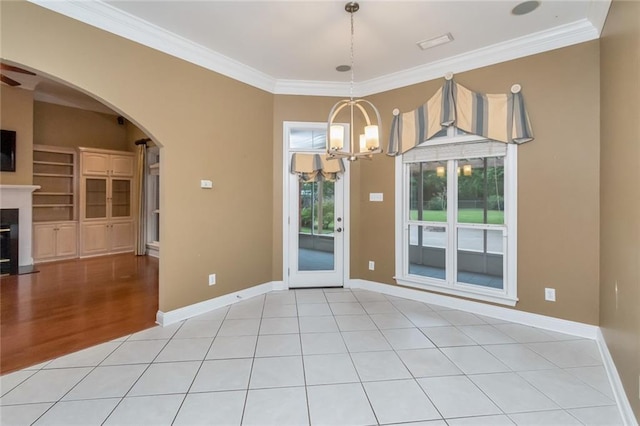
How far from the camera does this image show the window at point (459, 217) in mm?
3529

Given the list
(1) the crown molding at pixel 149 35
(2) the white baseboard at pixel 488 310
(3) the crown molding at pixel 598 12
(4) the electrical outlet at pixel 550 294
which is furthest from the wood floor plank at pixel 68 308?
(3) the crown molding at pixel 598 12

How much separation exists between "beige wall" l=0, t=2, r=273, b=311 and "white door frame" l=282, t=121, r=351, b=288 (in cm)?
23

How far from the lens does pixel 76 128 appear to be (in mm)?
6840

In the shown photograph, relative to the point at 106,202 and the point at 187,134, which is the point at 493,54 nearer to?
the point at 187,134

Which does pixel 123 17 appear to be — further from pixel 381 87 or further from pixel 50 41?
pixel 381 87

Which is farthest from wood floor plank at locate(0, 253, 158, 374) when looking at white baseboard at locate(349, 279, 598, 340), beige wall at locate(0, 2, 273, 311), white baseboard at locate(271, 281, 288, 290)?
white baseboard at locate(349, 279, 598, 340)

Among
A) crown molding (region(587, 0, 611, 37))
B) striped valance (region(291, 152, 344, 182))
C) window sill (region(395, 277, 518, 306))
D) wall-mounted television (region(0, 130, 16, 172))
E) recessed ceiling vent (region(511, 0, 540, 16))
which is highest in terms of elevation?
recessed ceiling vent (region(511, 0, 540, 16))

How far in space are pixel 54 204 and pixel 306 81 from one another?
6157 millimetres

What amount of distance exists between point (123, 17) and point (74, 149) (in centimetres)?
521

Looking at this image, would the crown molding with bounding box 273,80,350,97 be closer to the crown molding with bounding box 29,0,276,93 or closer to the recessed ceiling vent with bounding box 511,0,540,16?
the crown molding with bounding box 29,0,276,93

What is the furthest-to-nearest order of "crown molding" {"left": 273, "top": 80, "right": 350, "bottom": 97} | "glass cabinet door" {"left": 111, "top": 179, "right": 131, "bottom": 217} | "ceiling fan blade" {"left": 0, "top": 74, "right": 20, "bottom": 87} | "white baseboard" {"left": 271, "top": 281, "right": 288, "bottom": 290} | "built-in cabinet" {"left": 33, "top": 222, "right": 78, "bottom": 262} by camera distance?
"glass cabinet door" {"left": 111, "top": 179, "right": 131, "bottom": 217} < "built-in cabinet" {"left": 33, "top": 222, "right": 78, "bottom": 262} < "ceiling fan blade" {"left": 0, "top": 74, "right": 20, "bottom": 87} < "white baseboard" {"left": 271, "top": 281, "right": 288, "bottom": 290} < "crown molding" {"left": 273, "top": 80, "right": 350, "bottom": 97}

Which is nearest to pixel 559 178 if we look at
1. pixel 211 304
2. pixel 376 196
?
pixel 376 196

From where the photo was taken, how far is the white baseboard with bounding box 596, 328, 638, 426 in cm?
186

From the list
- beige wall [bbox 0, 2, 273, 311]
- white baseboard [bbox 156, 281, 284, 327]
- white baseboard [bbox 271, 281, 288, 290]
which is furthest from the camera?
white baseboard [bbox 271, 281, 288, 290]
